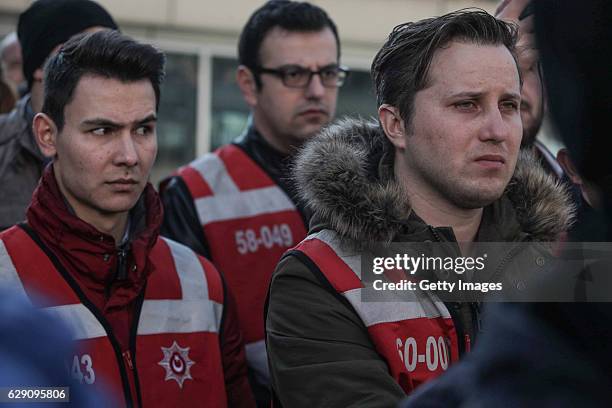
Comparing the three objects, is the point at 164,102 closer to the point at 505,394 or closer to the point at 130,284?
the point at 130,284

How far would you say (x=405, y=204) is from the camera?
8.46ft

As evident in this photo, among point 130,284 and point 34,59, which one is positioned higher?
point 34,59

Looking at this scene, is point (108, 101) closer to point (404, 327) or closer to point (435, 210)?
point (435, 210)

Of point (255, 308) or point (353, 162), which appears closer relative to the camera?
point (353, 162)

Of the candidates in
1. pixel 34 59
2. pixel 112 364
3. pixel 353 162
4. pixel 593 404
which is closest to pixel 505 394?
pixel 593 404

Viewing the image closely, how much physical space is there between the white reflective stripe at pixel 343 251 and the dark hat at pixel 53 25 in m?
1.79

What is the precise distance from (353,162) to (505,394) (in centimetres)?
166

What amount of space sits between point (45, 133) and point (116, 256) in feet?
1.79

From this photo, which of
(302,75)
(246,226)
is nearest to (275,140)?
(302,75)

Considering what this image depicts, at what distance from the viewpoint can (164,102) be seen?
922 centimetres

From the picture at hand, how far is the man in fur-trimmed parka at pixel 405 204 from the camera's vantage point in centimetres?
234

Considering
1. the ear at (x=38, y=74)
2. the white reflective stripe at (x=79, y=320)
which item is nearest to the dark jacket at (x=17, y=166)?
the ear at (x=38, y=74)

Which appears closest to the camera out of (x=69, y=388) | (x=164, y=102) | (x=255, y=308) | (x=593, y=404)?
(x=593, y=404)

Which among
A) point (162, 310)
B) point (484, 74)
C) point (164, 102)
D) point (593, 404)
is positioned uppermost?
point (164, 102)
